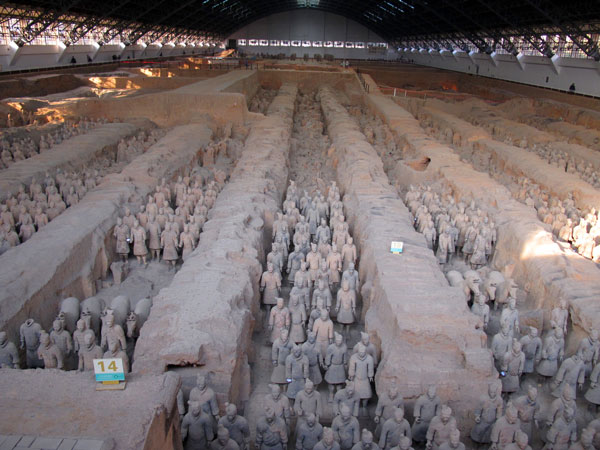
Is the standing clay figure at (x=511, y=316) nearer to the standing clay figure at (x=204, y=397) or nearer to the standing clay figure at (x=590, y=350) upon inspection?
the standing clay figure at (x=590, y=350)

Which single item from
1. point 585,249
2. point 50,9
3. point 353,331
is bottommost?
point 353,331

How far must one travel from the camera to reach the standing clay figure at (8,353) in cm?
412

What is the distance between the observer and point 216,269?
4934 millimetres

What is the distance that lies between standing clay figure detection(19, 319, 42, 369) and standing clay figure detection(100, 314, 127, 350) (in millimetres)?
567

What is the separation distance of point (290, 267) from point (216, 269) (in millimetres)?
1213

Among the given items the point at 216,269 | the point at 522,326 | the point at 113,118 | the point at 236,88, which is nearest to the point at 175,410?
the point at 216,269

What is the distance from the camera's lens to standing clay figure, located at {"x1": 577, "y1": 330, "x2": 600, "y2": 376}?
432cm

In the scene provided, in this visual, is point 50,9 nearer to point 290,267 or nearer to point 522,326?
point 290,267

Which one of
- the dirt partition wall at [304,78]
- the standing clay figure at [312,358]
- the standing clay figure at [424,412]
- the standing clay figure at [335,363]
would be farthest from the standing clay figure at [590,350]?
the dirt partition wall at [304,78]

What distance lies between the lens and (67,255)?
548 cm

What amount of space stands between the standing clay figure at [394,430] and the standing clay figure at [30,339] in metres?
3.10

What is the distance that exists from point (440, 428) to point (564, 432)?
941mm

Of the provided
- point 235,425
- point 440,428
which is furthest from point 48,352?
point 440,428

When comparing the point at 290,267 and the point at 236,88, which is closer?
the point at 290,267
